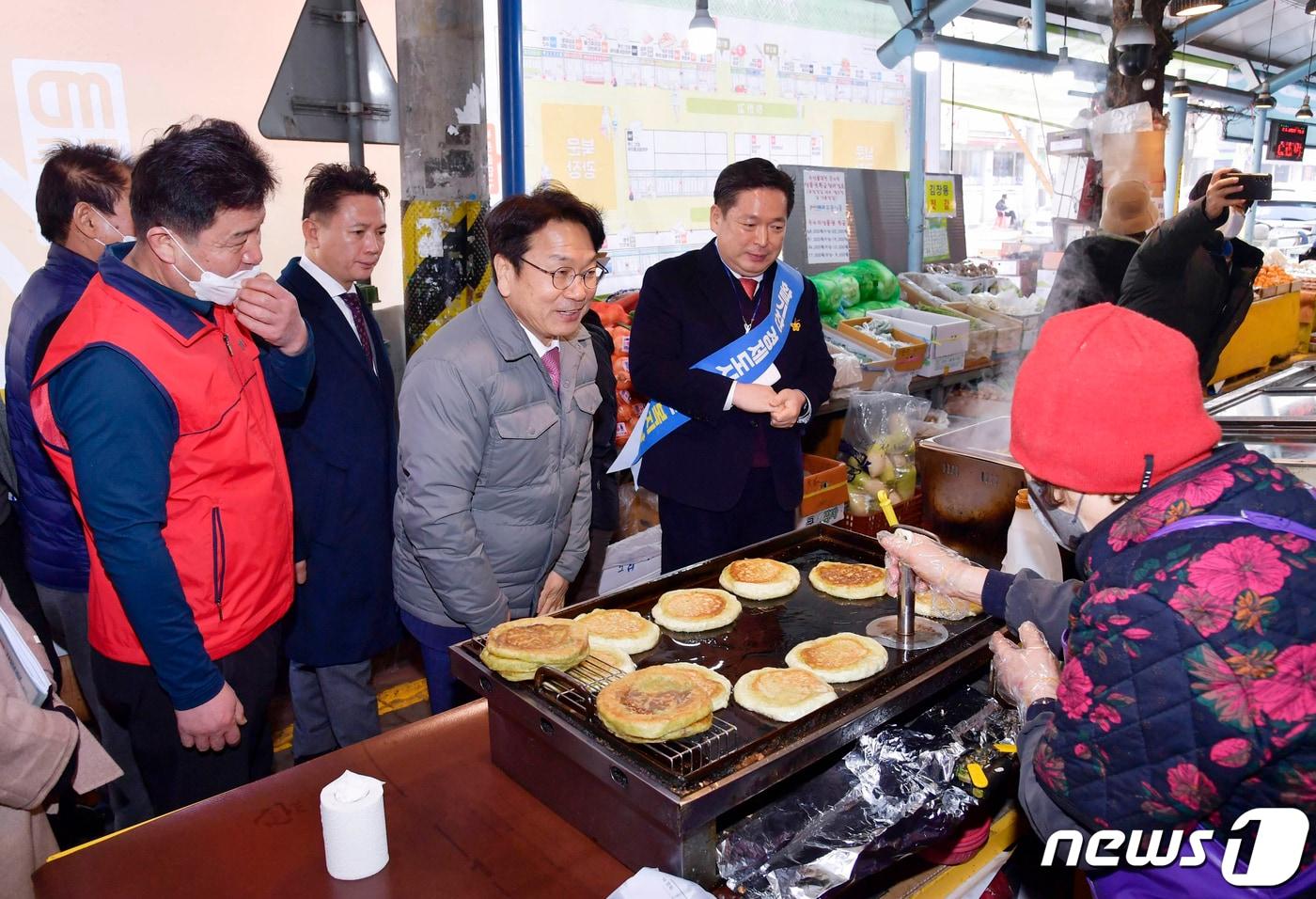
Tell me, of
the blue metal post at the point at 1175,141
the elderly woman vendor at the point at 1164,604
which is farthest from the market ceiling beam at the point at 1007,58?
the elderly woman vendor at the point at 1164,604

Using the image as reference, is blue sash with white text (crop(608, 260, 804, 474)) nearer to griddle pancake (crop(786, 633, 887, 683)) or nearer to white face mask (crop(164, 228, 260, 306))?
griddle pancake (crop(786, 633, 887, 683))

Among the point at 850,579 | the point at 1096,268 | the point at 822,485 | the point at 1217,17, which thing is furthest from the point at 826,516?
the point at 1217,17

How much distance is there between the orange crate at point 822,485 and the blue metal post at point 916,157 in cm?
321

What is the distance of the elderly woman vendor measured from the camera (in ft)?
4.23

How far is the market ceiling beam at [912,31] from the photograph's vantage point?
7215mm

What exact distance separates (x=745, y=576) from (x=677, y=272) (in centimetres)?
144

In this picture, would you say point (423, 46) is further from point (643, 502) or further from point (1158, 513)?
point (1158, 513)

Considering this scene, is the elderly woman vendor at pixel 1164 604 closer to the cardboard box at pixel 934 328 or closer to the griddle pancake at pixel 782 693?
the griddle pancake at pixel 782 693

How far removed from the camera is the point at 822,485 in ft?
15.4

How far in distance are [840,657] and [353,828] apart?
3.80 ft

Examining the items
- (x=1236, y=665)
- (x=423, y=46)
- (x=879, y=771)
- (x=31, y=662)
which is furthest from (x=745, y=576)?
(x=423, y=46)

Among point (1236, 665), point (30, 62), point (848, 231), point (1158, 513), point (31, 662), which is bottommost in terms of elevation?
point (31, 662)

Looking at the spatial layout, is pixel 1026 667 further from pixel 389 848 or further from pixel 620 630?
pixel 389 848

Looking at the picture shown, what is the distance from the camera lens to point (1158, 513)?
1.41 metres
